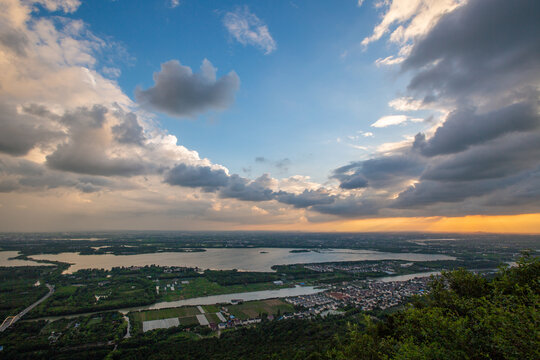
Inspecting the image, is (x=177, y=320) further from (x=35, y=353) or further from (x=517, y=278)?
(x=517, y=278)

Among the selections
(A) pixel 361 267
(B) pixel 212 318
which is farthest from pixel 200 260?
(B) pixel 212 318

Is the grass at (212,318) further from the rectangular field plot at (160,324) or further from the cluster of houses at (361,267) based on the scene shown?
the cluster of houses at (361,267)

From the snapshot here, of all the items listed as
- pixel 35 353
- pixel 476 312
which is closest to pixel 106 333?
pixel 35 353

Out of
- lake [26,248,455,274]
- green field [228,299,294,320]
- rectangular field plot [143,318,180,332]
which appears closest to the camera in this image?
rectangular field plot [143,318,180,332]

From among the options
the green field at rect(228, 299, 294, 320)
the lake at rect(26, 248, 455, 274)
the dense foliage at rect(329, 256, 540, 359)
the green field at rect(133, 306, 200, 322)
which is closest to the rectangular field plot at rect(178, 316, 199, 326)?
the green field at rect(133, 306, 200, 322)

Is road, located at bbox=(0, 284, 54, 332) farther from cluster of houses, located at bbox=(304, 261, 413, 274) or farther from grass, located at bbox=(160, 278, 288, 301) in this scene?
cluster of houses, located at bbox=(304, 261, 413, 274)

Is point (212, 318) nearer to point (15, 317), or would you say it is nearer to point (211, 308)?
point (211, 308)
